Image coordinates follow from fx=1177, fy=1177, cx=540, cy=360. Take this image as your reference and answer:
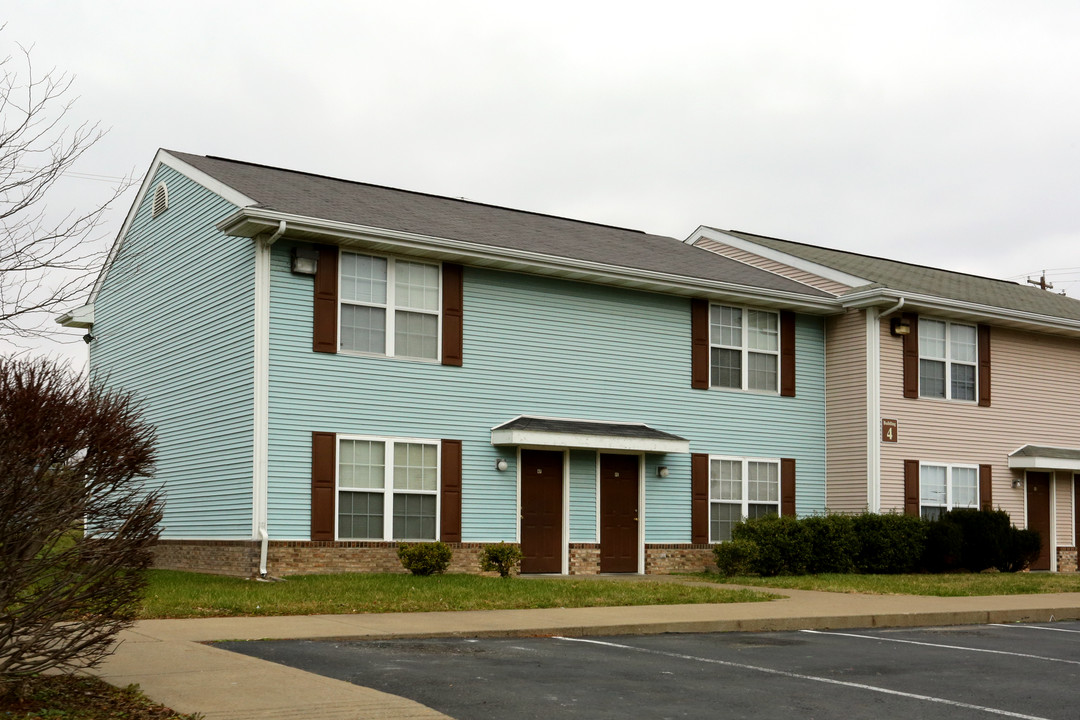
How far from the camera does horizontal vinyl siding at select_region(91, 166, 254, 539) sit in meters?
18.3

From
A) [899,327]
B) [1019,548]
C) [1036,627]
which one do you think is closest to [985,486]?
[1019,548]

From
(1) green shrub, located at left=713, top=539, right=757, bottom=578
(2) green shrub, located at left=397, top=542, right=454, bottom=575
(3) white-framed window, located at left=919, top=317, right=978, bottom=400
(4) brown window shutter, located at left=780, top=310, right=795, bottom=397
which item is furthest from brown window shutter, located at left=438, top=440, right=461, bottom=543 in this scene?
(3) white-framed window, located at left=919, top=317, right=978, bottom=400

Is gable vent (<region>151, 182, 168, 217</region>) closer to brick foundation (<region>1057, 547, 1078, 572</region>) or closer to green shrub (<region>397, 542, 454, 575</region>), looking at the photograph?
green shrub (<region>397, 542, 454, 575</region>)

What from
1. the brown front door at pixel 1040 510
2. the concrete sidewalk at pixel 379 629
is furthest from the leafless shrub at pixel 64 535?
the brown front door at pixel 1040 510

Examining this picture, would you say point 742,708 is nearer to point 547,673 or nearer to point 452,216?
point 547,673

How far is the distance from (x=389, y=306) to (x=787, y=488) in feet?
30.5

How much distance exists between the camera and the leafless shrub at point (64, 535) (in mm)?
6242

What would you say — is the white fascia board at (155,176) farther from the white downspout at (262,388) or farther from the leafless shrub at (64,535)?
the leafless shrub at (64,535)

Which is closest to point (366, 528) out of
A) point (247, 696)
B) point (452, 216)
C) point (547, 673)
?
point (452, 216)

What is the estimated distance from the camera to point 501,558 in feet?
58.9

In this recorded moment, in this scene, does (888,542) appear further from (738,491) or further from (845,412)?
(845,412)

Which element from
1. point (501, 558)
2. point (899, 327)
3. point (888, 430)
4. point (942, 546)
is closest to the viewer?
point (501, 558)

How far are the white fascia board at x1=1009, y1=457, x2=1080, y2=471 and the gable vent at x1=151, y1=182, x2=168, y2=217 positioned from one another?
60.1 ft

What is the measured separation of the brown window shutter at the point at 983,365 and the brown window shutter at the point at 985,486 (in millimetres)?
1389
